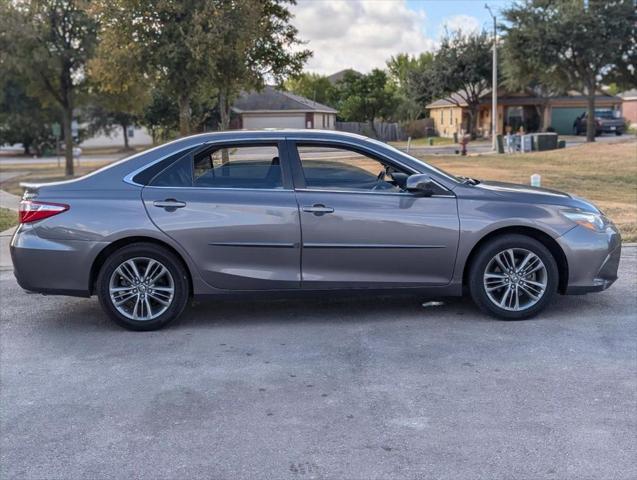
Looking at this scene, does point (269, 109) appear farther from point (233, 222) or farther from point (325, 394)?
point (325, 394)

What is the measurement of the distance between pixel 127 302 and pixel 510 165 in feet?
68.1

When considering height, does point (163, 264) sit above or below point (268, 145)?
below

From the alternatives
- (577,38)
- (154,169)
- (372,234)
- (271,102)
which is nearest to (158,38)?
(154,169)

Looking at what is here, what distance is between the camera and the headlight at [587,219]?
19.7 ft

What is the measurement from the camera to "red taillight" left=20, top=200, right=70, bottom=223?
5781 millimetres

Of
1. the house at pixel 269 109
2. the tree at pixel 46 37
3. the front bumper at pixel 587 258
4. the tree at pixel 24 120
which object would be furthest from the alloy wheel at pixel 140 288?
the tree at pixel 24 120

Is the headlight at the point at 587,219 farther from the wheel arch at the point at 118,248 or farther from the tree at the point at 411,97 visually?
the tree at the point at 411,97

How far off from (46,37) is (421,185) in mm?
21028

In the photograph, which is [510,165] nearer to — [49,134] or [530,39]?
[530,39]

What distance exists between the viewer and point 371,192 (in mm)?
5906

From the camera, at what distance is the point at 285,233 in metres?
5.79

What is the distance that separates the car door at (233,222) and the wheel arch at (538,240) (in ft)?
4.85

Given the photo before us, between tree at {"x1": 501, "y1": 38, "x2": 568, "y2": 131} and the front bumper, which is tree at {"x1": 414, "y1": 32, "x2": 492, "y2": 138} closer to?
tree at {"x1": 501, "y1": 38, "x2": 568, "y2": 131}

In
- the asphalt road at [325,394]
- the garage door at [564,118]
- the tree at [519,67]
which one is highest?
the tree at [519,67]
